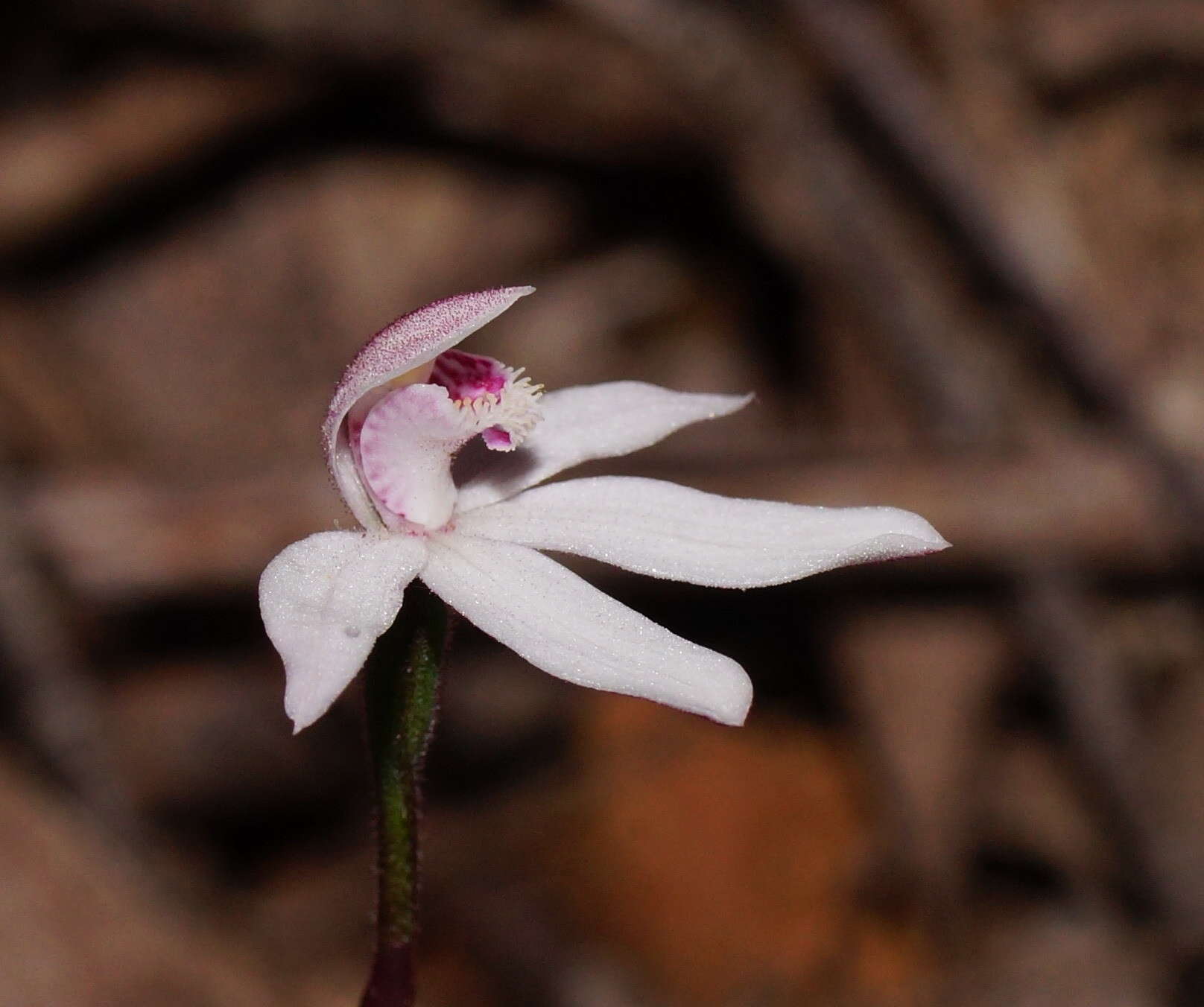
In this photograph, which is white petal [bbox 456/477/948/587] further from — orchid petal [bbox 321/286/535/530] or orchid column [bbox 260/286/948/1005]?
orchid petal [bbox 321/286/535/530]

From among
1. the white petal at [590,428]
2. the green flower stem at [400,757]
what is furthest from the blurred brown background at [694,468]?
the green flower stem at [400,757]

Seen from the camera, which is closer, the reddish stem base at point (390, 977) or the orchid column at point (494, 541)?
the orchid column at point (494, 541)

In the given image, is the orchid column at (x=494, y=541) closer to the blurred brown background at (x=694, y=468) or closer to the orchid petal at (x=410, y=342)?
the orchid petal at (x=410, y=342)

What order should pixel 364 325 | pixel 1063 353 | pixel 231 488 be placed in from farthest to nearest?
pixel 364 325
pixel 1063 353
pixel 231 488

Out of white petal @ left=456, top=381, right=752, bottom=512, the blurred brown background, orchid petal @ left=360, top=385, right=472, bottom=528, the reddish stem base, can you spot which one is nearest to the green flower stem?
the reddish stem base

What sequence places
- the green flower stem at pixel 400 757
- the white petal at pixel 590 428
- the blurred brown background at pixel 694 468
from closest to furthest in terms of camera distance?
1. the green flower stem at pixel 400 757
2. the white petal at pixel 590 428
3. the blurred brown background at pixel 694 468

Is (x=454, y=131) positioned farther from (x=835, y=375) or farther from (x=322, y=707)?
(x=322, y=707)

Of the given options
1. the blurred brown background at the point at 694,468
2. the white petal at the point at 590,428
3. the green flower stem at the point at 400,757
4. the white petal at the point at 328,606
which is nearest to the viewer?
the white petal at the point at 328,606

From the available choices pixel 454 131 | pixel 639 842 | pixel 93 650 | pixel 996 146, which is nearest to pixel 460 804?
pixel 639 842
